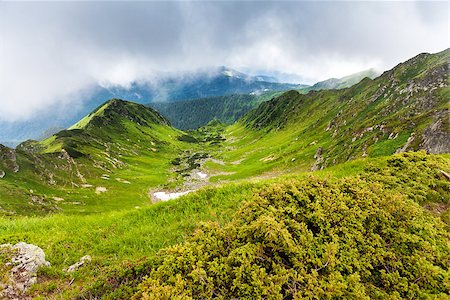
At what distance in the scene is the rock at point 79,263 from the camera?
12452 millimetres

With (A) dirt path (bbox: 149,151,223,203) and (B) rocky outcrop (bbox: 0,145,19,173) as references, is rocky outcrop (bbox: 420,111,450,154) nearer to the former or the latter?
(A) dirt path (bbox: 149,151,223,203)

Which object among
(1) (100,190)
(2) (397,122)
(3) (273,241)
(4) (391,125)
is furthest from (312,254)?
(1) (100,190)

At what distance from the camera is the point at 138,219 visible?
1756 cm

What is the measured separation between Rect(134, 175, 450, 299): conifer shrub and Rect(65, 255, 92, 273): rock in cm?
490

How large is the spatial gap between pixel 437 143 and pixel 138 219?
170 feet

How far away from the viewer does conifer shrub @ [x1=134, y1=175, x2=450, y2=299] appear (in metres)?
8.02

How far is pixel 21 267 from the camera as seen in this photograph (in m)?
11.8

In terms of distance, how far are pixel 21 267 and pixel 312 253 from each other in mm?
12581

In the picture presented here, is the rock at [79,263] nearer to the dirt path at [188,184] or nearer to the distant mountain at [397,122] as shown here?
the distant mountain at [397,122]

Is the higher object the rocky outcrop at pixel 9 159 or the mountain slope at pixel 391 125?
the rocky outcrop at pixel 9 159

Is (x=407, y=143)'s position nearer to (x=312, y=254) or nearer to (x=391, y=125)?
(x=391, y=125)

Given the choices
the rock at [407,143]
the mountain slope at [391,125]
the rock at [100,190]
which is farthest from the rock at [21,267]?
the rock at [100,190]

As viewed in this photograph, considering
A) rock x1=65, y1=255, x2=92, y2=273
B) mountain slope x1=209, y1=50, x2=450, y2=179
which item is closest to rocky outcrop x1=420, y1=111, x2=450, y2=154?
mountain slope x1=209, y1=50, x2=450, y2=179

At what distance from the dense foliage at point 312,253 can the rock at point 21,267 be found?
579 cm
